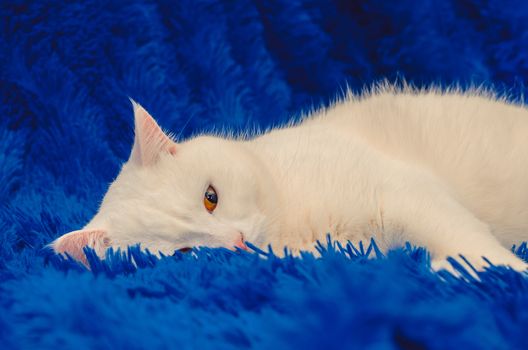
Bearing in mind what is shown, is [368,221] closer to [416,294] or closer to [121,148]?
[416,294]

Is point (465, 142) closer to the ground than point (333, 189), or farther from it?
farther from it

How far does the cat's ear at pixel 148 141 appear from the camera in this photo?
1.12 m

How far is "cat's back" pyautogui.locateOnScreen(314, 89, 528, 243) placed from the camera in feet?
4.02

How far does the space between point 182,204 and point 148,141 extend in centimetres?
17

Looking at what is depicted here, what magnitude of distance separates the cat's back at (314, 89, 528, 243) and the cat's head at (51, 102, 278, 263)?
1.10ft

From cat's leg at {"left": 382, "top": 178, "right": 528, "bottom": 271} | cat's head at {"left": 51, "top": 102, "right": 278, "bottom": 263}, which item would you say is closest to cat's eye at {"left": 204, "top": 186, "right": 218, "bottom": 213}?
cat's head at {"left": 51, "top": 102, "right": 278, "bottom": 263}

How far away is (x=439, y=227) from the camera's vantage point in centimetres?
94

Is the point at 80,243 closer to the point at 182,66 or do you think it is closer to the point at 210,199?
the point at 210,199

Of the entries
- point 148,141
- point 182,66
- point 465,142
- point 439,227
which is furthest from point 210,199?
point 182,66

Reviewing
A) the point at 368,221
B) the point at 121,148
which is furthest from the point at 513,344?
the point at 121,148

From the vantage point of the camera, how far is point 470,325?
1.98 ft

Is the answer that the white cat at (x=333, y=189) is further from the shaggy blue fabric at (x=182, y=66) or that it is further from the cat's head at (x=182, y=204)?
the shaggy blue fabric at (x=182, y=66)

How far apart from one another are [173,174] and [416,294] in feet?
1.80

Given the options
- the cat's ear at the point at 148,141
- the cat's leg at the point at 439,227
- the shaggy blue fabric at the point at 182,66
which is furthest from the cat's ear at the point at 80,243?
the cat's leg at the point at 439,227
